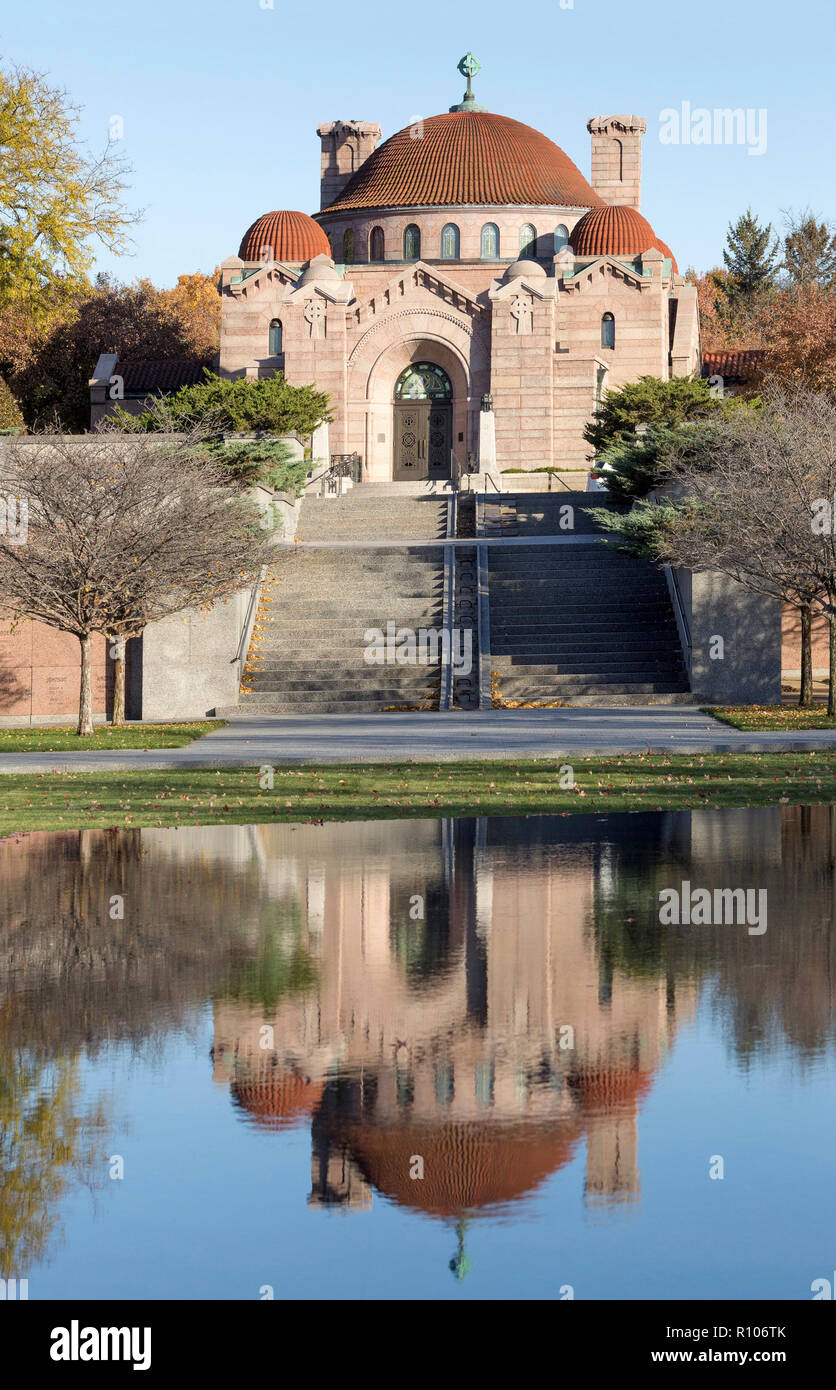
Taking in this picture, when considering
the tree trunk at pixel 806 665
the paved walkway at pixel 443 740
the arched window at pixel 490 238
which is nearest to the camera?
the paved walkway at pixel 443 740

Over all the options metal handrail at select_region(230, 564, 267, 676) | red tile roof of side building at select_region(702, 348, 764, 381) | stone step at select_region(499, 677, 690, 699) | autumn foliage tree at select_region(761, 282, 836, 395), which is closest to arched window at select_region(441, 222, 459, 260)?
red tile roof of side building at select_region(702, 348, 764, 381)

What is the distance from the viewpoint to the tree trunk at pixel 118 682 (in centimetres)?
2866

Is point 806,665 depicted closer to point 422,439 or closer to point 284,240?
point 422,439

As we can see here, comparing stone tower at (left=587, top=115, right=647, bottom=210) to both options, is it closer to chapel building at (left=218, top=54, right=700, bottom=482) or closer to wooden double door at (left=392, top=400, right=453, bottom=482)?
chapel building at (left=218, top=54, right=700, bottom=482)

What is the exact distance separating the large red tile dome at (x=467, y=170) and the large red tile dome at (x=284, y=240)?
321 centimetres

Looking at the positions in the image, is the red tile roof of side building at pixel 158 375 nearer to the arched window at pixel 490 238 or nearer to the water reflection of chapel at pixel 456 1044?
the arched window at pixel 490 238

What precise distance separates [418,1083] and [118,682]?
22.5m

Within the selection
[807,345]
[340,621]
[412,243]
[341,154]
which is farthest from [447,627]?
[341,154]

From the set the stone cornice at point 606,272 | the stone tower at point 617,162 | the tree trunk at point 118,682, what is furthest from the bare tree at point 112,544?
the stone tower at point 617,162

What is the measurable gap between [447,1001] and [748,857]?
530 cm

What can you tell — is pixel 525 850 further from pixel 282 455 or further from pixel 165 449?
pixel 282 455

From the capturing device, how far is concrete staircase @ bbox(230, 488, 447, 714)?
2970 centimetres

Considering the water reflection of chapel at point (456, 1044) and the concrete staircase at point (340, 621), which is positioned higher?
the concrete staircase at point (340, 621)

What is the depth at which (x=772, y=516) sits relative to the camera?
2602 centimetres
